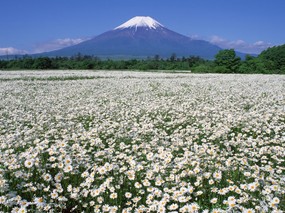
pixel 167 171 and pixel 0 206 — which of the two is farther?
pixel 167 171

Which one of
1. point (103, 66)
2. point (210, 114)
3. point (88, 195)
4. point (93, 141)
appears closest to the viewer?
point (88, 195)

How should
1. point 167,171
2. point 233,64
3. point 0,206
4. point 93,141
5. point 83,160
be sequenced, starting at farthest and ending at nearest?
point 233,64 → point 93,141 → point 83,160 → point 167,171 → point 0,206

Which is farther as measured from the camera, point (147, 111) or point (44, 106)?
point (44, 106)

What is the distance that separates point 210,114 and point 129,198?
638 cm

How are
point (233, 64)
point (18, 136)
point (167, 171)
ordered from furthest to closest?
1. point (233, 64)
2. point (18, 136)
3. point (167, 171)

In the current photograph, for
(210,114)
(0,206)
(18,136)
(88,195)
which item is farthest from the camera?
(210,114)

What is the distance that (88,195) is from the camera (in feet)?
13.5

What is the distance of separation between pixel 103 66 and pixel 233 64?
36085 millimetres

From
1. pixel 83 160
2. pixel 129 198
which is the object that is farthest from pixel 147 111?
pixel 129 198

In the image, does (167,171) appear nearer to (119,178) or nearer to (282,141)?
(119,178)

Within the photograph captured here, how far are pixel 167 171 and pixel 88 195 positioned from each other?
1.27m

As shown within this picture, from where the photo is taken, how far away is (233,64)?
241 ft

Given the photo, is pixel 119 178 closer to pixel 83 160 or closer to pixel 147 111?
pixel 83 160

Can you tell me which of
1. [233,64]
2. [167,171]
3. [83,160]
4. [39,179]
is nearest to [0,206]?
[39,179]
